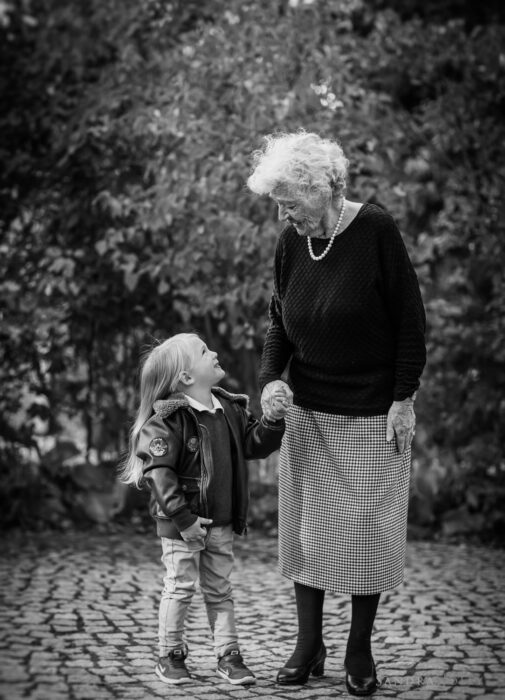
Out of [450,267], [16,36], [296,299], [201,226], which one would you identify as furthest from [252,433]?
[16,36]

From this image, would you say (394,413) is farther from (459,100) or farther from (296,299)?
(459,100)

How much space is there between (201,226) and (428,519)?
242 centimetres

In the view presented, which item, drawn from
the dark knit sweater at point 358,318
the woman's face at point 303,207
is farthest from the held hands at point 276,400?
the woman's face at point 303,207

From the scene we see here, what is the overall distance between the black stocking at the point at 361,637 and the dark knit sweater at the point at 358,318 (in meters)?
0.62

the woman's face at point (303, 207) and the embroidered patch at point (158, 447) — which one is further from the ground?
the woman's face at point (303, 207)

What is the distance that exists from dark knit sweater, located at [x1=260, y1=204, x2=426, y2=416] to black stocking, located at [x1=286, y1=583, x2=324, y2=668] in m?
0.63

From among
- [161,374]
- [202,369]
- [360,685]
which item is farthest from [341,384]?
[360,685]

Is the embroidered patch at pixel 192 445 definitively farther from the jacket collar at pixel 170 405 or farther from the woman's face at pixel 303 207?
the woman's face at pixel 303 207

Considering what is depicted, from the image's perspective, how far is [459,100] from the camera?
20.7ft

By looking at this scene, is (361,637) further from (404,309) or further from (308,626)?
(404,309)

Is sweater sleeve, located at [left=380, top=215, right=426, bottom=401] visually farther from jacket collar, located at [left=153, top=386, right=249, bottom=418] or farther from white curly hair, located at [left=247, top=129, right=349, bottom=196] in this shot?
jacket collar, located at [left=153, top=386, right=249, bottom=418]

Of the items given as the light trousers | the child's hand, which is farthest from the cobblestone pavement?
the child's hand

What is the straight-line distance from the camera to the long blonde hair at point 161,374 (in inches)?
132

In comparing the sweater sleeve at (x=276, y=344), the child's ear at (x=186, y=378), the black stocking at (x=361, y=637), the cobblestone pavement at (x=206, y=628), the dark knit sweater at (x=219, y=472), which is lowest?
the cobblestone pavement at (x=206, y=628)
